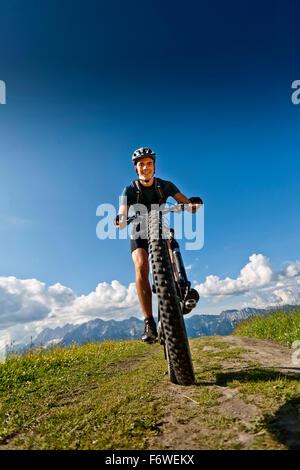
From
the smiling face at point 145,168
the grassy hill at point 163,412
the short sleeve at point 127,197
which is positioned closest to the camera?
the grassy hill at point 163,412

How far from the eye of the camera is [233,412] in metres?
2.70

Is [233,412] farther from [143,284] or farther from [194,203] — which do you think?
[194,203]

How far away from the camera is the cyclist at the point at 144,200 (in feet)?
14.7

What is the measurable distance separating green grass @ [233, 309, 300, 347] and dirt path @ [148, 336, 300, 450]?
19.7 feet

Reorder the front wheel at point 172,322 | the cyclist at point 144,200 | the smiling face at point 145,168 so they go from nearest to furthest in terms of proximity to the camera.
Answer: the front wheel at point 172,322
the cyclist at point 144,200
the smiling face at point 145,168

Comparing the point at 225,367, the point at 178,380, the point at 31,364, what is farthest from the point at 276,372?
the point at 31,364

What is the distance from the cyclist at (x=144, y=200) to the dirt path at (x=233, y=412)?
121 cm

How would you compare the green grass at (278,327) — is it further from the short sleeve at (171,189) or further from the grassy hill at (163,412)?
the short sleeve at (171,189)

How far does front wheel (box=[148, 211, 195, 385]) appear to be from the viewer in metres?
3.54

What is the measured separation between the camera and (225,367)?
5.02m

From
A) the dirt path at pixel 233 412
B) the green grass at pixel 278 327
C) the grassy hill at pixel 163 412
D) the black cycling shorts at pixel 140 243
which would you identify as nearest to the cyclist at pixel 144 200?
the black cycling shorts at pixel 140 243

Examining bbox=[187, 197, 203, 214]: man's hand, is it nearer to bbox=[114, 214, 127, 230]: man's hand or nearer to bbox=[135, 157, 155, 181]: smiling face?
bbox=[135, 157, 155, 181]: smiling face
